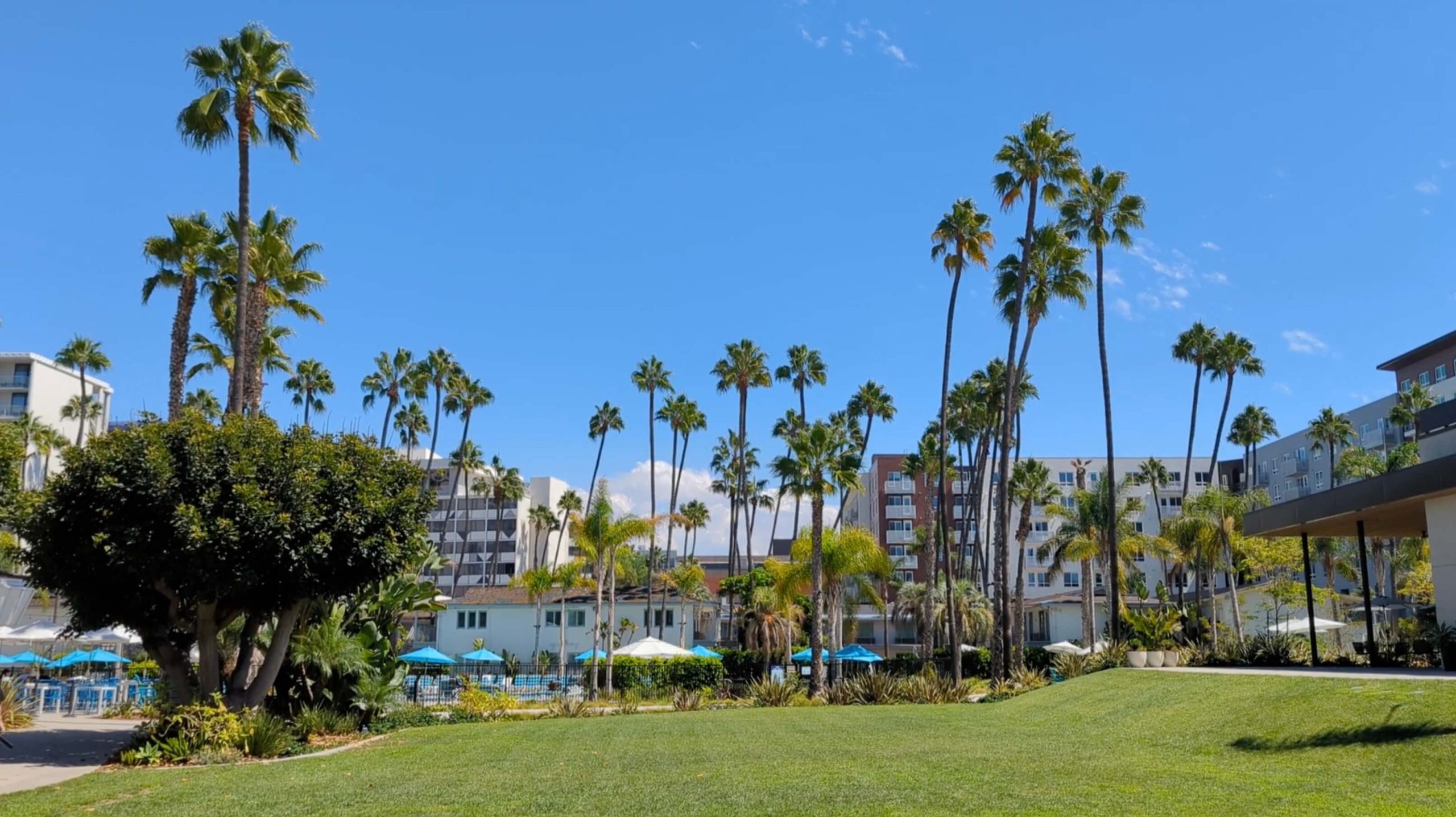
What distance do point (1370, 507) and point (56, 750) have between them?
95.4ft

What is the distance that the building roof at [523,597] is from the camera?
2418 inches

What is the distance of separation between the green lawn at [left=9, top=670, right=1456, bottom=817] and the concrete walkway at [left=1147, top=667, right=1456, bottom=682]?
962 millimetres

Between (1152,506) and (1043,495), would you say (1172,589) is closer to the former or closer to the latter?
(1152,506)

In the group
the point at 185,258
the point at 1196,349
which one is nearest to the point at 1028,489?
the point at 1196,349

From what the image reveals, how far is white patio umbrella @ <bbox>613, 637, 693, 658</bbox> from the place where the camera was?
4088 centimetres

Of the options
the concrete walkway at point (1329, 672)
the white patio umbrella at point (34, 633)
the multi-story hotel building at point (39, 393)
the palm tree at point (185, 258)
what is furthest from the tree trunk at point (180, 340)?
the multi-story hotel building at point (39, 393)

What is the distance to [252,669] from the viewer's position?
2372 cm

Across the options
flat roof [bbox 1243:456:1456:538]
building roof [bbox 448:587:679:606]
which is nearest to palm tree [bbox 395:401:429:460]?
building roof [bbox 448:587:679:606]

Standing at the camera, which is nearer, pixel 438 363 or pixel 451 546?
pixel 438 363

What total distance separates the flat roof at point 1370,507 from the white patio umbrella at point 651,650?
21.6 m

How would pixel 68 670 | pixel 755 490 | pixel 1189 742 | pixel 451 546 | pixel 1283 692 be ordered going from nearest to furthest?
A: pixel 1189 742 < pixel 1283 692 < pixel 68 670 < pixel 755 490 < pixel 451 546

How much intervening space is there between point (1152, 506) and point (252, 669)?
8213cm

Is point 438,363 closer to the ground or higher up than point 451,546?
higher up

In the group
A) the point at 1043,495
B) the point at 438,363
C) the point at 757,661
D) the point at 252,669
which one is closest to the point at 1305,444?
the point at 1043,495
